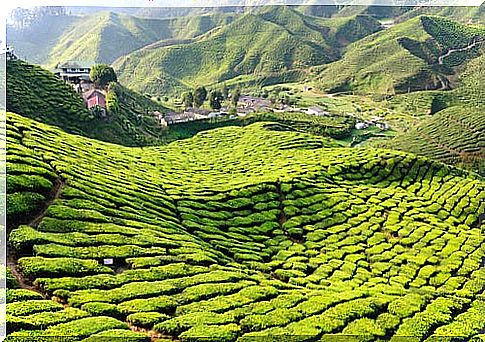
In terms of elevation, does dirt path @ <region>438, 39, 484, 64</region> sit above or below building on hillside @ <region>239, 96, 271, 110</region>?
above

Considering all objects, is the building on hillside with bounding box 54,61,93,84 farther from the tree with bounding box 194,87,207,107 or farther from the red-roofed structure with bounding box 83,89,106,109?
the tree with bounding box 194,87,207,107

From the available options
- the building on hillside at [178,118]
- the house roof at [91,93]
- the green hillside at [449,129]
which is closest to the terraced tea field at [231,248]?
the green hillside at [449,129]

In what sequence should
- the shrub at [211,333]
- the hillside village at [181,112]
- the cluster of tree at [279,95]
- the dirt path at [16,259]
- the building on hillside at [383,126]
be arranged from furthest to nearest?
1. the cluster of tree at [279,95]
2. the building on hillside at [383,126]
3. the hillside village at [181,112]
4. the dirt path at [16,259]
5. the shrub at [211,333]

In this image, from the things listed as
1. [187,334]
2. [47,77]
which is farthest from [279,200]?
[47,77]

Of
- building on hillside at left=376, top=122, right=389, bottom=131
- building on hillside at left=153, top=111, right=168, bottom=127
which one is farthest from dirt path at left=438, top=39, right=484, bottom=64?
building on hillside at left=153, top=111, right=168, bottom=127

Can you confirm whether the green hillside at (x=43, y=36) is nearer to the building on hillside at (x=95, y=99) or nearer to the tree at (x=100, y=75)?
the tree at (x=100, y=75)

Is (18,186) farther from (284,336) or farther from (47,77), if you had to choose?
(47,77)

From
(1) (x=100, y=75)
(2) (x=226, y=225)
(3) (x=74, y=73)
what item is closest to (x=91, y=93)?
(1) (x=100, y=75)
